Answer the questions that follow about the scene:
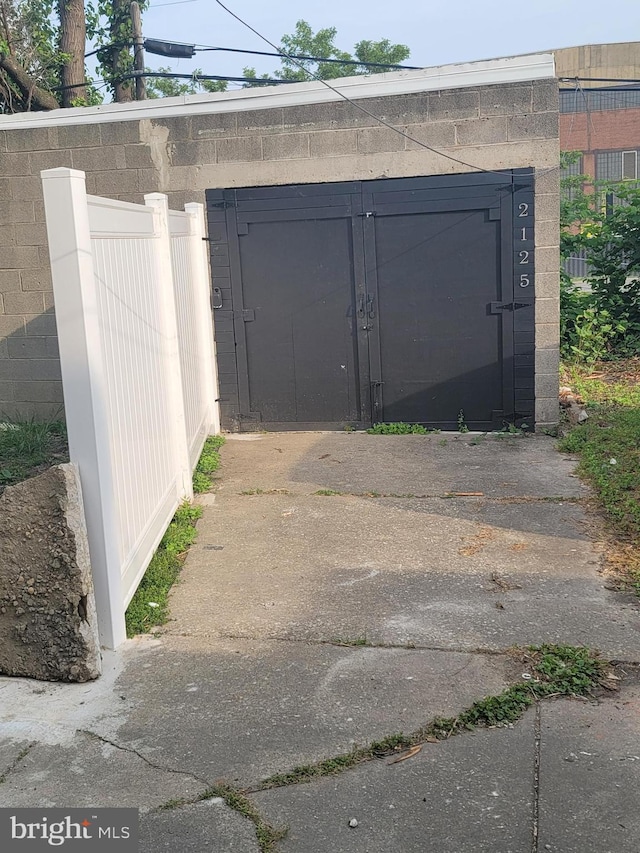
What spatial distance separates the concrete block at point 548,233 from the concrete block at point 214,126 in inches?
107

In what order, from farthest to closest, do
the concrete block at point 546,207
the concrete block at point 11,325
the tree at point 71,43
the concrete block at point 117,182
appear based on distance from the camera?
the tree at point 71,43
the concrete block at point 11,325
the concrete block at point 117,182
the concrete block at point 546,207

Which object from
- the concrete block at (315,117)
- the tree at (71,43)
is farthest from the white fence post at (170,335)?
the tree at (71,43)

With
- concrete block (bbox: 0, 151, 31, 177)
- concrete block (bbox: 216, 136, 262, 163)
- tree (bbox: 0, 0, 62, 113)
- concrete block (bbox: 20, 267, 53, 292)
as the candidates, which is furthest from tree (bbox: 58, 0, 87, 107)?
concrete block (bbox: 216, 136, 262, 163)

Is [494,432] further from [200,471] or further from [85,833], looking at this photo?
[85,833]

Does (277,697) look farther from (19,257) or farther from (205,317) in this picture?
(19,257)

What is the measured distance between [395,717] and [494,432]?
481cm

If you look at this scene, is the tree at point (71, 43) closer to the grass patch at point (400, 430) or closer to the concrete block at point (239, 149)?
the concrete block at point (239, 149)

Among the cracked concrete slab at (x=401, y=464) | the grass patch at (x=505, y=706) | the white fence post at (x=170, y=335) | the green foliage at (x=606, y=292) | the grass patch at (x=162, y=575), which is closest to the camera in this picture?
the grass patch at (x=505, y=706)

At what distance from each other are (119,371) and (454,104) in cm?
445

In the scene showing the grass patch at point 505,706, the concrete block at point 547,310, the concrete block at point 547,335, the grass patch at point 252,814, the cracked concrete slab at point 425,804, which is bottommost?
the grass patch at point 505,706

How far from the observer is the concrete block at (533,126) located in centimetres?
715

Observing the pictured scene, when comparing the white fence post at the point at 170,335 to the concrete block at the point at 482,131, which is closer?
the white fence post at the point at 170,335

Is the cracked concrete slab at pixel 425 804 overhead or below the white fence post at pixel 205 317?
below

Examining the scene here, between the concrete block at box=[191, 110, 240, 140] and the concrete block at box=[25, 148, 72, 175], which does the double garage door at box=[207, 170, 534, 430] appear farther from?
the concrete block at box=[25, 148, 72, 175]
